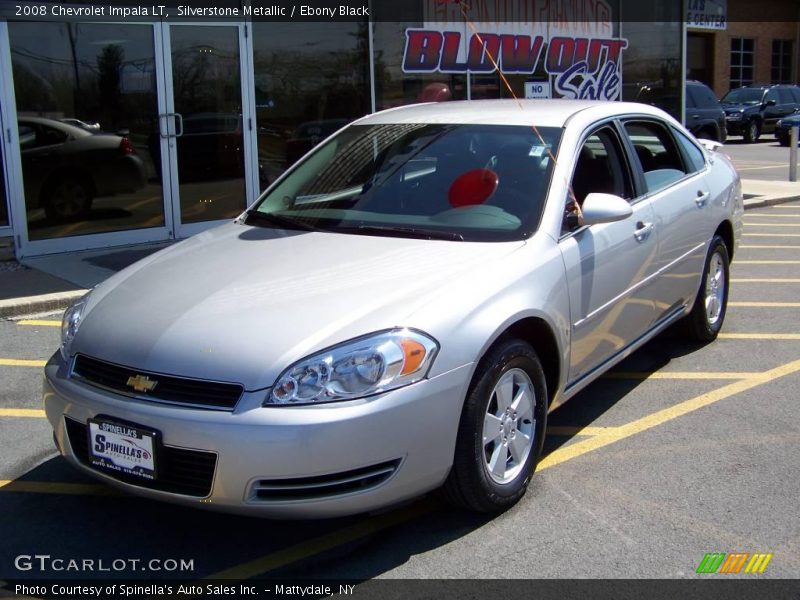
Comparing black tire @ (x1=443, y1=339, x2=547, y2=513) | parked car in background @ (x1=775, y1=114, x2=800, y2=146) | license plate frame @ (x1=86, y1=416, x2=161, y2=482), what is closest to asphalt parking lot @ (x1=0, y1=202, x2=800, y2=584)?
black tire @ (x1=443, y1=339, x2=547, y2=513)

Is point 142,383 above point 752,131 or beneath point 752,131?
beneath

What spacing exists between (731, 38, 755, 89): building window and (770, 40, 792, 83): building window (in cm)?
142

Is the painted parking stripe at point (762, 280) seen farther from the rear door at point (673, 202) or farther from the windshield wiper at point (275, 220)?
the windshield wiper at point (275, 220)

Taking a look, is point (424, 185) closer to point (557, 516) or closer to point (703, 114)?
point (557, 516)

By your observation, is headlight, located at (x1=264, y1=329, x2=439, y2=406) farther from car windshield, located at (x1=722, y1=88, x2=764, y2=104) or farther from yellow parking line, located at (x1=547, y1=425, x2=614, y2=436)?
car windshield, located at (x1=722, y1=88, x2=764, y2=104)

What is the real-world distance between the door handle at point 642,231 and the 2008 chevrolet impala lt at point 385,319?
3cm

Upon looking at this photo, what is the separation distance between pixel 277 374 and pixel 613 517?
155 cm

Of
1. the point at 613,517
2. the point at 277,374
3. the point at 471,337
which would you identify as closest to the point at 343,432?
the point at 277,374

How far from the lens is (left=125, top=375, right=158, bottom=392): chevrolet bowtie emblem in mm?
3395

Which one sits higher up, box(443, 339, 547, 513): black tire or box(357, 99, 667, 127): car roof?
box(357, 99, 667, 127): car roof

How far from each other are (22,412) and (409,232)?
8.06ft

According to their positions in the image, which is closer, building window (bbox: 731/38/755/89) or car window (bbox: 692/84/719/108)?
car window (bbox: 692/84/719/108)

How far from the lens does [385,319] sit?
3.43 m

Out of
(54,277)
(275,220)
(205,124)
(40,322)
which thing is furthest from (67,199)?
(275,220)
